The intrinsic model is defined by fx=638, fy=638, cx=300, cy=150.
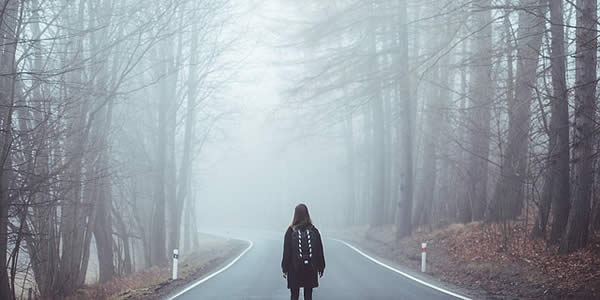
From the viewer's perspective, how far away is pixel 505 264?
15.3m

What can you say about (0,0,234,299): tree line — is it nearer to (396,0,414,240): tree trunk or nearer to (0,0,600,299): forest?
(0,0,600,299): forest

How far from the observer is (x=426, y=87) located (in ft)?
102

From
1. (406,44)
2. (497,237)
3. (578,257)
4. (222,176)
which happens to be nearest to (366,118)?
(406,44)

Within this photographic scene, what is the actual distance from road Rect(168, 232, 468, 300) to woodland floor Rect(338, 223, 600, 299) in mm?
1292

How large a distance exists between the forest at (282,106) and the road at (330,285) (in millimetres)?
3422

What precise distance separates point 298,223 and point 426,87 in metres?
23.0

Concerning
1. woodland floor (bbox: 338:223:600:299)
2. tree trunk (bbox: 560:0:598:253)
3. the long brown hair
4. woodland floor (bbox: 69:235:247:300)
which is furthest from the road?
the long brown hair

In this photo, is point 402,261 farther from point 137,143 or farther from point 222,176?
point 222,176

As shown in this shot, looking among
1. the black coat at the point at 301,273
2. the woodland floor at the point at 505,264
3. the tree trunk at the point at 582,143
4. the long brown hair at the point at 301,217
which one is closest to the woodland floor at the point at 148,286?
the black coat at the point at 301,273

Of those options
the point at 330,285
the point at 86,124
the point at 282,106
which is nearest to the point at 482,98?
the point at 330,285

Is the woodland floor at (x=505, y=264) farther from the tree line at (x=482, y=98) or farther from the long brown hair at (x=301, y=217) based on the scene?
the long brown hair at (x=301, y=217)

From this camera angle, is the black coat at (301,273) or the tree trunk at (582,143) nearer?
the black coat at (301,273)

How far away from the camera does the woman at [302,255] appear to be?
30.7ft

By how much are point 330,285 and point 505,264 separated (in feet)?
13.9
